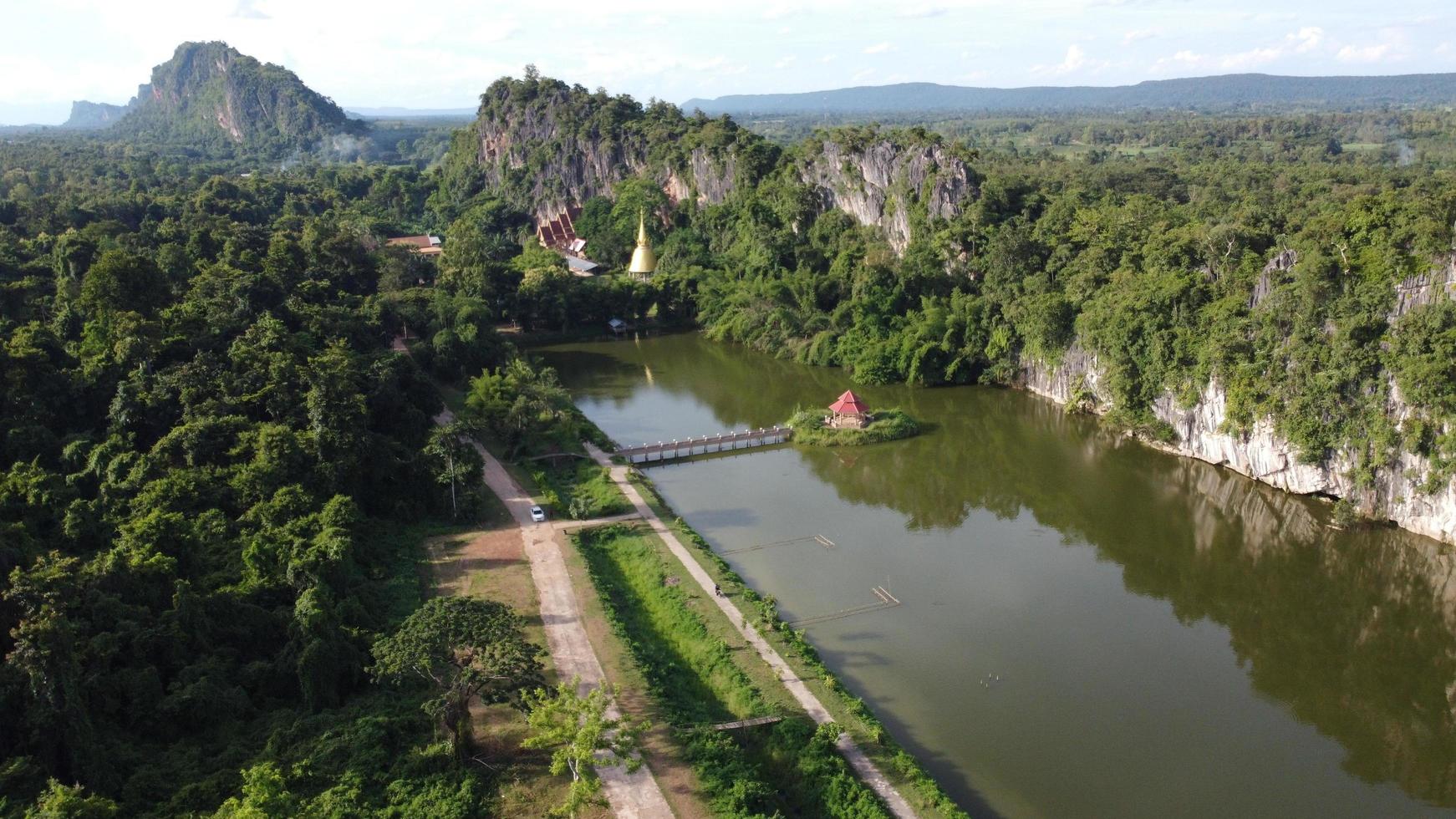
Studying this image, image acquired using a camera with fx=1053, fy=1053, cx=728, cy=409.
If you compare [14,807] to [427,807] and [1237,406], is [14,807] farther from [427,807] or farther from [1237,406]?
[1237,406]

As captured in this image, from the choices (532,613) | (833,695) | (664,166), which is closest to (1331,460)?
(833,695)

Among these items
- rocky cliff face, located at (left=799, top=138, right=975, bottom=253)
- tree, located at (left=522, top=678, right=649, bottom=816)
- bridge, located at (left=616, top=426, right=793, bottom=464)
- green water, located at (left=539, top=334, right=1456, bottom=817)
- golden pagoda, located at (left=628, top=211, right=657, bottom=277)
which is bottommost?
green water, located at (left=539, top=334, right=1456, bottom=817)

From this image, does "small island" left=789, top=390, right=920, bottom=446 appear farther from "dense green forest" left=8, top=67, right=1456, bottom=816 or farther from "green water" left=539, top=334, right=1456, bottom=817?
"dense green forest" left=8, top=67, right=1456, bottom=816

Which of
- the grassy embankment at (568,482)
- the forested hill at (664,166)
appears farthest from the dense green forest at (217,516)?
the forested hill at (664,166)

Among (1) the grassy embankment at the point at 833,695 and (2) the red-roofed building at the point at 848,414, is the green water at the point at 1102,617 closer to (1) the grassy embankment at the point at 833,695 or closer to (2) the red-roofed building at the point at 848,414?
(1) the grassy embankment at the point at 833,695

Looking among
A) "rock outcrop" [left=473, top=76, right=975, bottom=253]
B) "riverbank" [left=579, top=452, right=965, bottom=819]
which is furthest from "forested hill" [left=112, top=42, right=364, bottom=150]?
"riverbank" [left=579, top=452, right=965, bottom=819]

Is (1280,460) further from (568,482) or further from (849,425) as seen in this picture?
(568,482)

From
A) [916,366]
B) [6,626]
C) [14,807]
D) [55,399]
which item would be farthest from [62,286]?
[916,366]
